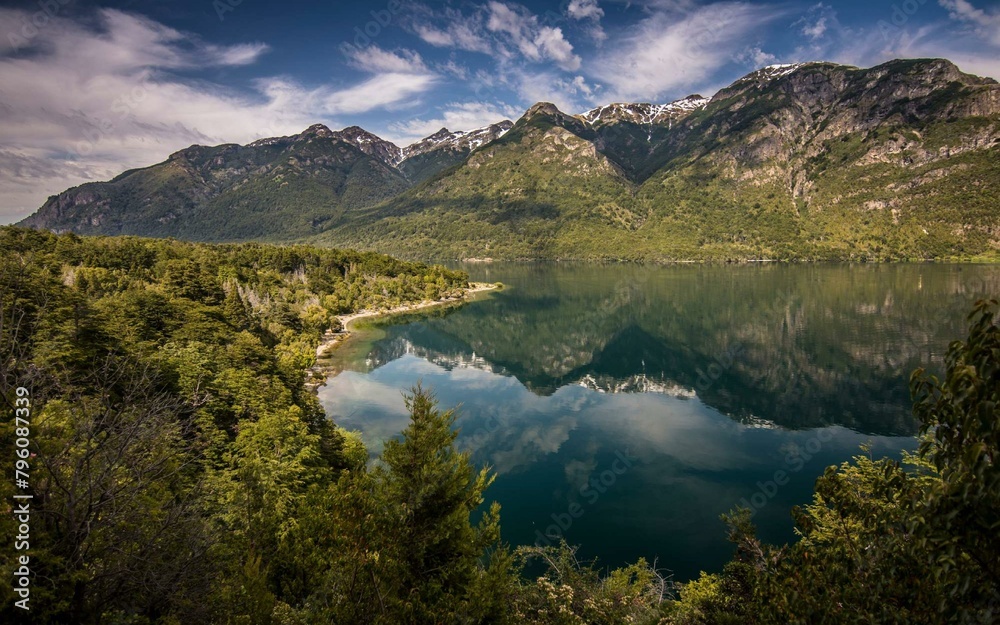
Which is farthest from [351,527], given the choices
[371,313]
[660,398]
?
[371,313]

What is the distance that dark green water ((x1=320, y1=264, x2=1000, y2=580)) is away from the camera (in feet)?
118

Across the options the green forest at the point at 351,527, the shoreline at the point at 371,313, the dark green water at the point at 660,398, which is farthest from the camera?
the shoreline at the point at 371,313

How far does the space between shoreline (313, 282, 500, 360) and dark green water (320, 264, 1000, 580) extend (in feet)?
15.4

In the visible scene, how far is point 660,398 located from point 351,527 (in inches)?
2300

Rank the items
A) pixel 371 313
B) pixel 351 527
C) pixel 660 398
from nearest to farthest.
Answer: pixel 351 527 → pixel 660 398 → pixel 371 313

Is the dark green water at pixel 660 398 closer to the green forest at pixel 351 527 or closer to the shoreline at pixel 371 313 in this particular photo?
the shoreline at pixel 371 313

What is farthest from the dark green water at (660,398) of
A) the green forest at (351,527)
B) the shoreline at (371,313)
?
the green forest at (351,527)

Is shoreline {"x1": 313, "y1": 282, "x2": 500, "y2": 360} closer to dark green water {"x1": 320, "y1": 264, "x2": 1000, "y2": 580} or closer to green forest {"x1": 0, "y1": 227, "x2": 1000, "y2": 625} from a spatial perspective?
dark green water {"x1": 320, "y1": 264, "x2": 1000, "y2": 580}

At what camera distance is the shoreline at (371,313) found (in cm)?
8792

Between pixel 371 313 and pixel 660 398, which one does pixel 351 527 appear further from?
pixel 371 313

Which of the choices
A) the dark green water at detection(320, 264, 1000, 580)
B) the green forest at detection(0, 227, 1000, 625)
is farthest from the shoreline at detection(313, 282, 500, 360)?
the green forest at detection(0, 227, 1000, 625)

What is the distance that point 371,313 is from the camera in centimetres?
12619

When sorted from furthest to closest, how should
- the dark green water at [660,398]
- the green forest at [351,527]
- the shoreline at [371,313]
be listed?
1. the shoreline at [371,313]
2. the dark green water at [660,398]
3. the green forest at [351,527]

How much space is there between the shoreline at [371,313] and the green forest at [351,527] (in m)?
55.8
